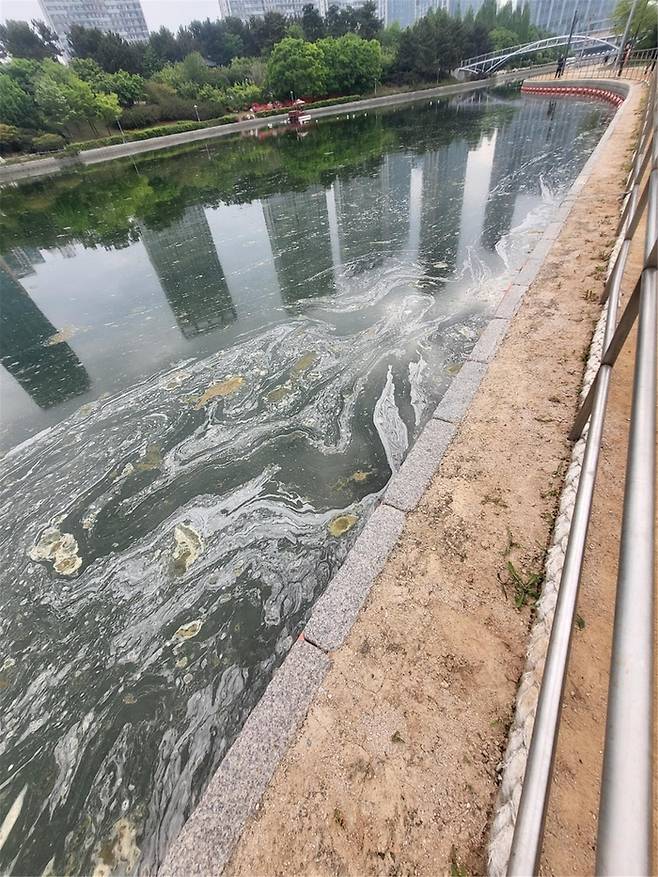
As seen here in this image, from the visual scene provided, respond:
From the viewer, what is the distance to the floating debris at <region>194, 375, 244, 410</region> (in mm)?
4673

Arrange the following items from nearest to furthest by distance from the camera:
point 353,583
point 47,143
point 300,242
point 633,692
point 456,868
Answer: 1. point 633,692
2. point 456,868
3. point 353,583
4. point 300,242
5. point 47,143

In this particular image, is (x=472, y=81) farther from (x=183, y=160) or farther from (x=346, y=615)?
(x=346, y=615)

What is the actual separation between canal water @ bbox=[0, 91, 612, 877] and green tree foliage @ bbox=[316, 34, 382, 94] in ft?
153

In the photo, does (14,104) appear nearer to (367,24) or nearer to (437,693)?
(437,693)

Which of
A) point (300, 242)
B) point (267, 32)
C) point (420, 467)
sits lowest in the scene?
point (300, 242)

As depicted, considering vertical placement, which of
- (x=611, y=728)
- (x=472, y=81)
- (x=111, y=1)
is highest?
(x=111, y=1)

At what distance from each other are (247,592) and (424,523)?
138cm

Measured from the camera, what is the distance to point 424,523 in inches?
Result: 103

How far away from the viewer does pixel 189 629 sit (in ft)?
8.73

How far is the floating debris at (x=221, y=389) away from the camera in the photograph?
15.3 ft

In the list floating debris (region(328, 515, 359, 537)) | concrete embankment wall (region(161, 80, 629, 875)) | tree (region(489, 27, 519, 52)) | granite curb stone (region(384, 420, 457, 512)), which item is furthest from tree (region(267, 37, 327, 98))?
floating debris (region(328, 515, 359, 537))

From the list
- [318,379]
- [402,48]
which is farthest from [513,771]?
[402,48]

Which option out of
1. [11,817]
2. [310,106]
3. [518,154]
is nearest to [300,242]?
[11,817]

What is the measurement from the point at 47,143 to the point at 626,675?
42.0 metres
